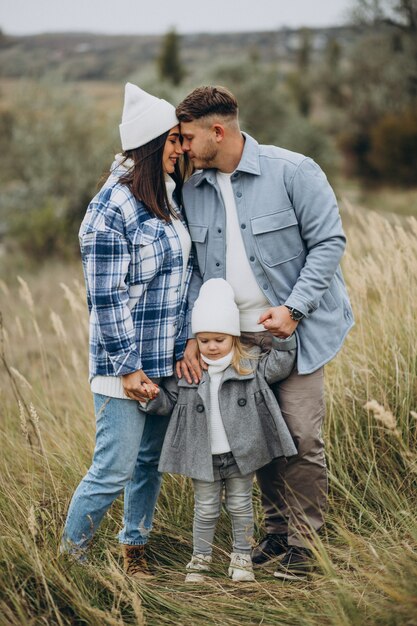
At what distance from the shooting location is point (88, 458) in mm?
3984

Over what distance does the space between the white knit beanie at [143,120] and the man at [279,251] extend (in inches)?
4.3

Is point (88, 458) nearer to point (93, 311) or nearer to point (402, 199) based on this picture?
point (93, 311)

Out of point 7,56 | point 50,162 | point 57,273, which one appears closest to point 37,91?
point 50,162

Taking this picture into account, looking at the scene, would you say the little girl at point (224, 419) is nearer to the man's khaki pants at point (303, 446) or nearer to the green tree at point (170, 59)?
the man's khaki pants at point (303, 446)

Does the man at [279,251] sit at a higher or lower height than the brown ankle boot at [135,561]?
higher

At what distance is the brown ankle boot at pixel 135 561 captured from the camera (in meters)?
3.28

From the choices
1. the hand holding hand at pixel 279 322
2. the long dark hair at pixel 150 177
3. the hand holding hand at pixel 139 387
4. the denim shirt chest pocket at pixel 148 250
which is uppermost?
the long dark hair at pixel 150 177

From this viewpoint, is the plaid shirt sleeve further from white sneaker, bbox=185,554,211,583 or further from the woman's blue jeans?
white sneaker, bbox=185,554,211,583

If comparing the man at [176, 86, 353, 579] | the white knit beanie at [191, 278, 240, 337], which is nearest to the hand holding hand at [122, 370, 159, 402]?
the man at [176, 86, 353, 579]

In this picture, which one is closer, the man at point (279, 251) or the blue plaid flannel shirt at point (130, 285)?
the blue plaid flannel shirt at point (130, 285)

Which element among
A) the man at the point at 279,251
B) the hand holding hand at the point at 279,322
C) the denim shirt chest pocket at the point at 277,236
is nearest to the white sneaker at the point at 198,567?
the man at the point at 279,251

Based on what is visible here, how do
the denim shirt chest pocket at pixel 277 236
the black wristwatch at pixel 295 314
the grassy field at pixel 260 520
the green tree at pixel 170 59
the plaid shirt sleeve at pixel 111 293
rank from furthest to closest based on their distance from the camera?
the green tree at pixel 170 59, the denim shirt chest pocket at pixel 277 236, the black wristwatch at pixel 295 314, the plaid shirt sleeve at pixel 111 293, the grassy field at pixel 260 520

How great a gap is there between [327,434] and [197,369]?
1.01 meters

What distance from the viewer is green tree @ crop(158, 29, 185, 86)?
131 ft
